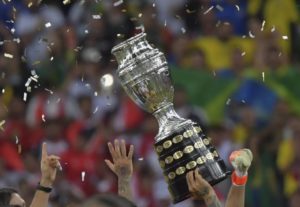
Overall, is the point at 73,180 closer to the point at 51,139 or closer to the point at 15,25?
the point at 51,139

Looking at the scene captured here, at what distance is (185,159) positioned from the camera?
6250 millimetres

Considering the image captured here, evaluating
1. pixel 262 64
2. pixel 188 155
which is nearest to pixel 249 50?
pixel 262 64

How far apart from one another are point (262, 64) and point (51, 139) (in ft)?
5.93

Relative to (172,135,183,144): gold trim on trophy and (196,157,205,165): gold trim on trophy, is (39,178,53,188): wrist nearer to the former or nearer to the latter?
(172,135,183,144): gold trim on trophy

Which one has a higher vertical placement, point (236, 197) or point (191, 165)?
point (191, 165)

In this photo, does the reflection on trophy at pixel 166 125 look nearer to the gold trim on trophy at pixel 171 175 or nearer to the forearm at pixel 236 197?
the gold trim on trophy at pixel 171 175

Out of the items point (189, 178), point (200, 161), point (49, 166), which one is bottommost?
point (189, 178)

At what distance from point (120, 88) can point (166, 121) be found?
3.78 metres

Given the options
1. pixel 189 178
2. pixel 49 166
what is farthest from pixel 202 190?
pixel 49 166

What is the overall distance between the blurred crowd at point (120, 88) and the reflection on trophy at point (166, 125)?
308 cm

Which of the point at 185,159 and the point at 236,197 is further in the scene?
the point at 185,159

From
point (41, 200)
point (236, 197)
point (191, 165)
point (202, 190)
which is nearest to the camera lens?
point (202, 190)

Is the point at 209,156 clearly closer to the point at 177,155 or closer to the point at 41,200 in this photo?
the point at 177,155

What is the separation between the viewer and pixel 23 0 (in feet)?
35.1
